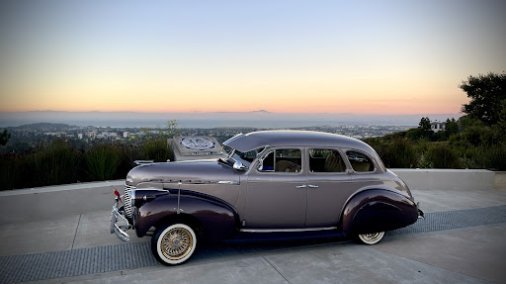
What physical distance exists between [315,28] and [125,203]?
9579mm

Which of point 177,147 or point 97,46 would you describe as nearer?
point 177,147

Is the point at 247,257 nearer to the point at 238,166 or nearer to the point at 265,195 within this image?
the point at 265,195

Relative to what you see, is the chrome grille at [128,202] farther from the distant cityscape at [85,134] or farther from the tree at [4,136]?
the tree at [4,136]

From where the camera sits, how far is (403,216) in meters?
5.43

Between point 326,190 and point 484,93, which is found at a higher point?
point 484,93

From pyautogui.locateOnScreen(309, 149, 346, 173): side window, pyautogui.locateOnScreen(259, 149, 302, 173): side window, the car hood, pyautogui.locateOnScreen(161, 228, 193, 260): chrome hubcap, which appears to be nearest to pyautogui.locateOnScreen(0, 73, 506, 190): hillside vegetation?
the car hood

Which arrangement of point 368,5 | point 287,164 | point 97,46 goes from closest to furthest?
point 287,164
point 97,46
point 368,5

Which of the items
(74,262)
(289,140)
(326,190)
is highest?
(289,140)

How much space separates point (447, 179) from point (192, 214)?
24.1 ft

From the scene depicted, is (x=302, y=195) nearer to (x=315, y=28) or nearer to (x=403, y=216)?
(x=403, y=216)

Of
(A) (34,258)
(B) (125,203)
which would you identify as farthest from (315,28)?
(A) (34,258)

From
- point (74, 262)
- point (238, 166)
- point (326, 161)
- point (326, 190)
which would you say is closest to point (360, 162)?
point (326, 161)

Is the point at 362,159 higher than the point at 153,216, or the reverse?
the point at 362,159

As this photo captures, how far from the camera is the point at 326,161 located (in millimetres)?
5520
